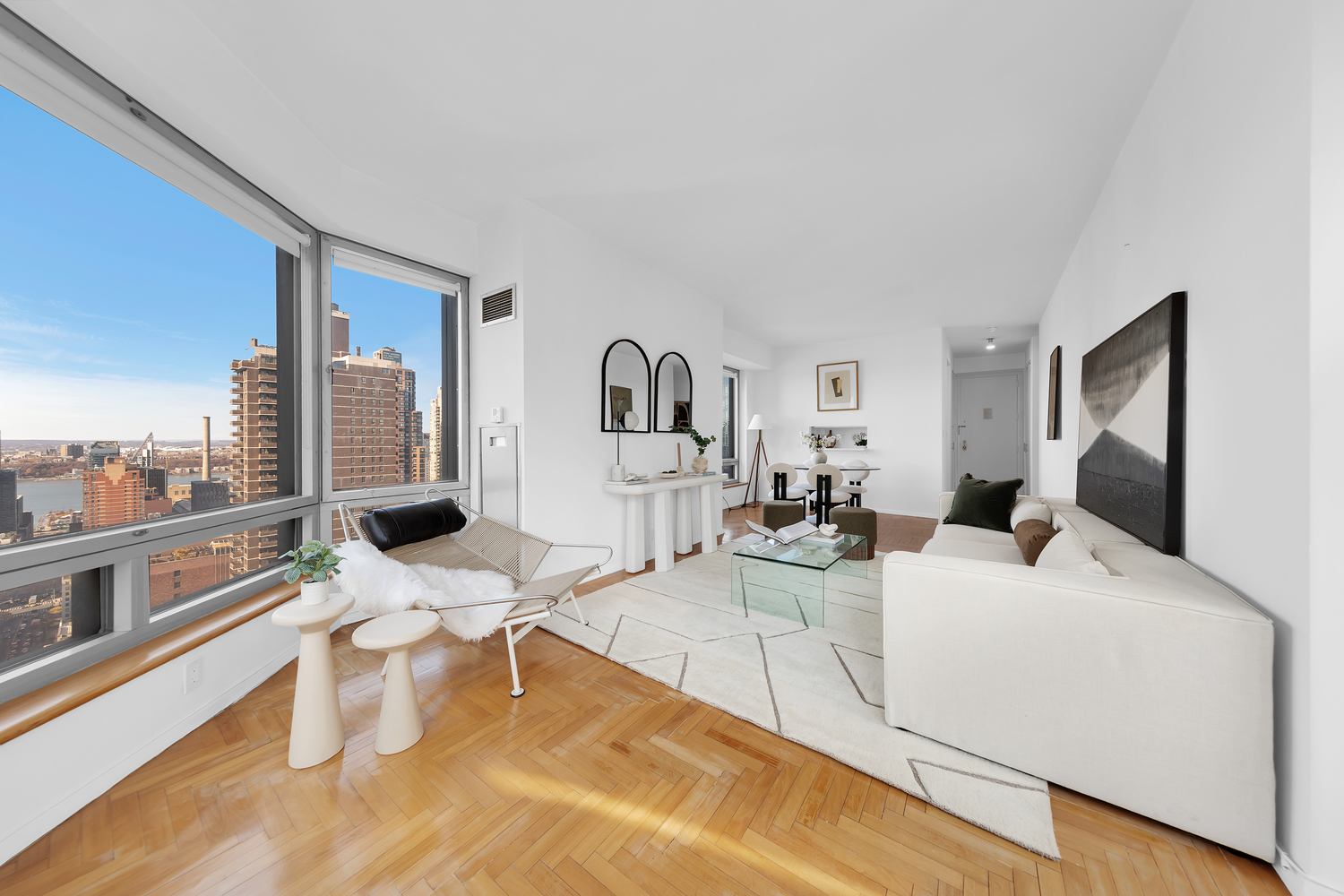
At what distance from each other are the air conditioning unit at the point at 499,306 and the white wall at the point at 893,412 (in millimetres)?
5302

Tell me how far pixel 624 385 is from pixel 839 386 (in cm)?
443

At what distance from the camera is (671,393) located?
4.55 meters

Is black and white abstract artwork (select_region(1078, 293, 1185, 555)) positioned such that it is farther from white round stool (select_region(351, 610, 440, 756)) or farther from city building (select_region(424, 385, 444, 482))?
city building (select_region(424, 385, 444, 482))

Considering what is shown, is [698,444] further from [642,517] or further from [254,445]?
[254,445]

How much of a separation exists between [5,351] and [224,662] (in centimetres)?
137

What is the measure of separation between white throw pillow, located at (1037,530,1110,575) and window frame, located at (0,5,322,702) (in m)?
3.30

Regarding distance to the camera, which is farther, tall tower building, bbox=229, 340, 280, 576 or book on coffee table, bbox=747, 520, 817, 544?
book on coffee table, bbox=747, 520, 817, 544

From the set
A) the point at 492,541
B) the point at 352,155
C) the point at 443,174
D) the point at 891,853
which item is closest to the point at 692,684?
the point at 891,853

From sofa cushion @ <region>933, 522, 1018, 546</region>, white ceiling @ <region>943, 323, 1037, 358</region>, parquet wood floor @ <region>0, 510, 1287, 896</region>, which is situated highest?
white ceiling @ <region>943, 323, 1037, 358</region>

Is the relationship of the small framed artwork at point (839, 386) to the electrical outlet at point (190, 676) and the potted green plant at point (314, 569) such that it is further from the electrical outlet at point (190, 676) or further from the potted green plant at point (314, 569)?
the electrical outlet at point (190, 676)

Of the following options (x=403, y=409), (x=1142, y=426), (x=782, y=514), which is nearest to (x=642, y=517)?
(x=782, y=514)

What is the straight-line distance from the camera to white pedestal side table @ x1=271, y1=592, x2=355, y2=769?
5.40 feet

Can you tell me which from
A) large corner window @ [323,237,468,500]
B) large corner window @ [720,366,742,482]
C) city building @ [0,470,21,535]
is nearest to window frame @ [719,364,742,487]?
large corner window @ [720,366,742,482]

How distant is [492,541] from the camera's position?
9.70ft
